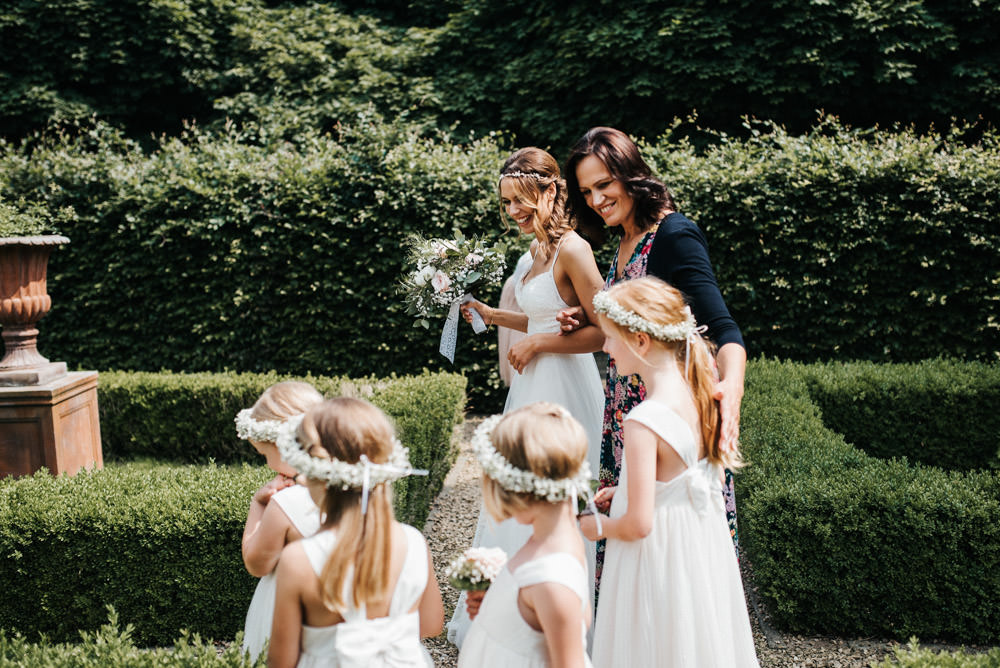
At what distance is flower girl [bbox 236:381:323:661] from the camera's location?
2516mm

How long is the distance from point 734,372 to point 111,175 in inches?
335

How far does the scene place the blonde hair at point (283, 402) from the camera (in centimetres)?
271

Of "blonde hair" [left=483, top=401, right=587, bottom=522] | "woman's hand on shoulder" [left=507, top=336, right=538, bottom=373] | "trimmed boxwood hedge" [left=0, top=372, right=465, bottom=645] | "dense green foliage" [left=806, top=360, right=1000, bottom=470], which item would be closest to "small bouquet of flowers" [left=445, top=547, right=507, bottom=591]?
"blonde hair" [left=483, top=401, right=587, bottom=522]

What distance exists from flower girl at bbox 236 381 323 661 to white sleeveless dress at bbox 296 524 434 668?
→ 1.75 feet

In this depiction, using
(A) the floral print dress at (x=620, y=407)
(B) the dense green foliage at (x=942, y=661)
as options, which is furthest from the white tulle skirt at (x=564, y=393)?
(B) the dense green foliage at (x=942, y=661)

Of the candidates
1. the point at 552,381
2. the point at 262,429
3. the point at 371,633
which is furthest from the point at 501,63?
the point at 371,633

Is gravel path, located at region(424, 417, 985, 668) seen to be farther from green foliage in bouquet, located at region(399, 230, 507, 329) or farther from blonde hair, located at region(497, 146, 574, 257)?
blonde hair, located at region(497, 146, 574, 257)

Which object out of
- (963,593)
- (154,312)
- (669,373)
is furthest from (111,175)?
(963,593)

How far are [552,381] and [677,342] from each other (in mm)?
1017

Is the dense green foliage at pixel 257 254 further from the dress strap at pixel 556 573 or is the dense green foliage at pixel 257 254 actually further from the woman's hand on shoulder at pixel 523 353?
the dress strap at pixel 556 573

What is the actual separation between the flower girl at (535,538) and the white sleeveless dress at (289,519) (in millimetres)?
712

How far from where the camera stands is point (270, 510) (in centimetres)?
252

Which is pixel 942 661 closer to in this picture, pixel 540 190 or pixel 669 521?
pixel 669 521

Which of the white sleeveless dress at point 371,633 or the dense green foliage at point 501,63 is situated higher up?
the dense green foliage at point 501,63
